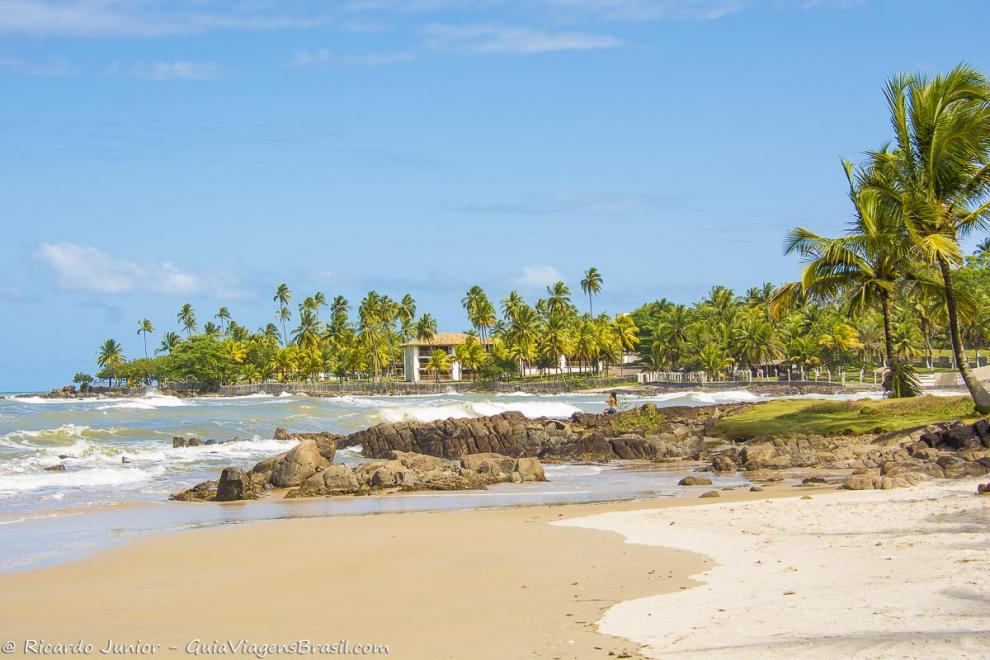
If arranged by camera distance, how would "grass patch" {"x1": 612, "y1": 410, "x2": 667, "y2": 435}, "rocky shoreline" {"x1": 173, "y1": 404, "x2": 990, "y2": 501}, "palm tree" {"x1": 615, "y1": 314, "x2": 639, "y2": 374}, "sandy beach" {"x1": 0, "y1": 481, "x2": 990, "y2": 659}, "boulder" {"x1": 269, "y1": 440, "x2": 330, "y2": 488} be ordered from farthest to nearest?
1. "palm tree" {"x1": 615, "y1": 314, "x2": 639, "y2": 374}
2. "grass patch" {"x1": 612, "y1": 410, "x2": 667, "y2": 435}
3. "boulder" {"x1": 269, "y1": 440, "x2": 330, "y2": 488}
4. "rocky shoreline" {"x1": 173, "y1": 404, "x2": 990, "y2": 501}
5. "sandy beach" {"x1": 0, "y1": 481, "x2": 990, "y2": 659}

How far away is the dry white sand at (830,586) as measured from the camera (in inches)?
233

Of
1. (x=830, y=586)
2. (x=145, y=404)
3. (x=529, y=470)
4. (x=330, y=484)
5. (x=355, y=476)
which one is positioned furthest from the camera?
(x=145, y=404)

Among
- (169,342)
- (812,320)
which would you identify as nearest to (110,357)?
(169,342)

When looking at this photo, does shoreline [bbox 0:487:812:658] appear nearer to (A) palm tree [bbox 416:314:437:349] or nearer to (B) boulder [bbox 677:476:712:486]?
(B) boulder [bbox 677:476:712:486]

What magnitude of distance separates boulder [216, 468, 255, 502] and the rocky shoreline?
0.06ft

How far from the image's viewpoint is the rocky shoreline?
1803 centimetres

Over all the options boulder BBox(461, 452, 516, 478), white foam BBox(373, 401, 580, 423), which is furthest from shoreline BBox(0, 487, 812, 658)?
white foam BBox(373, 401, 580, 423)

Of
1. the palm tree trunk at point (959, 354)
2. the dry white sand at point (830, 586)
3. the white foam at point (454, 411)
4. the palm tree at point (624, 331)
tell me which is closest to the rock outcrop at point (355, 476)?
the dry white sand at point (830, 586)

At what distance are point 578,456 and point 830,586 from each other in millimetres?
20771

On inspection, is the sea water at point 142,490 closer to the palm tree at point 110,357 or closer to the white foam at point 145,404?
the white foam at point 145,404

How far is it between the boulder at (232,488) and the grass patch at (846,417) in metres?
14.3

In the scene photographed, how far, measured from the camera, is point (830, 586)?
7.56 metres

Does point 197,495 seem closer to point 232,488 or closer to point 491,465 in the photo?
point 232,488

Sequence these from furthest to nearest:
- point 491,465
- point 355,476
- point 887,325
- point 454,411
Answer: point 454,411 → point 887,325 → point 491,465 → point 355,476
